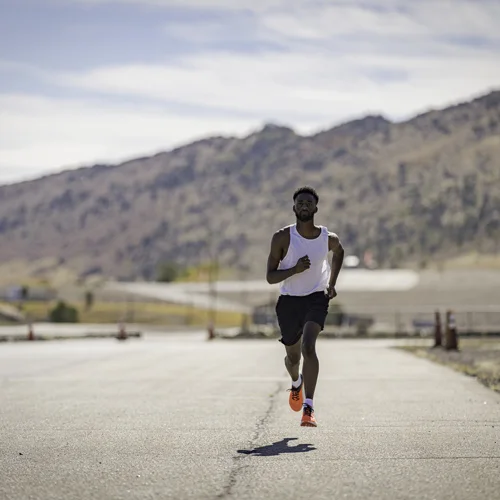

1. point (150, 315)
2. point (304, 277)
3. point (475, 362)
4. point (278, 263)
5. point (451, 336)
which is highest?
point (278, 263)

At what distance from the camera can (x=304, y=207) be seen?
11.2 m

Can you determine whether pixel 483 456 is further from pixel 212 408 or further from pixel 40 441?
pixel 212 408

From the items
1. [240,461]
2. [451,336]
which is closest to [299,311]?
[240,461]

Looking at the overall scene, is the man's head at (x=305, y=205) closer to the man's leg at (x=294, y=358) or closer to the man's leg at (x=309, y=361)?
the man's leg at (x=309, y=361)

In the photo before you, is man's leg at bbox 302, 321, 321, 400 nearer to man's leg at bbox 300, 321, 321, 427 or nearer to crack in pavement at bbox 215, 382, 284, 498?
man's leg at bbox 300, 321, 321, 427

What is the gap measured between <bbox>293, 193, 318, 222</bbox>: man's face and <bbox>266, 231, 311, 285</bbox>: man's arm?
0.76 feet

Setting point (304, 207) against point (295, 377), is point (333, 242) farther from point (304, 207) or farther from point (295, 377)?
point (295, 377)

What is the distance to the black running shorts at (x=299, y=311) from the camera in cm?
1127

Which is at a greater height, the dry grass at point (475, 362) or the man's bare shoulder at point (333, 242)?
the man's bare shoulder at point (333, 242)

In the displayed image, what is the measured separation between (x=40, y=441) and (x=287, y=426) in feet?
7.70

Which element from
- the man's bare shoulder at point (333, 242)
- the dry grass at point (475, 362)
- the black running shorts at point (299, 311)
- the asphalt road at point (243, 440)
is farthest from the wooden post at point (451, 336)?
the black running shorts at point (299, 311)

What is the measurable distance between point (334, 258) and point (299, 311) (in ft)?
2.13

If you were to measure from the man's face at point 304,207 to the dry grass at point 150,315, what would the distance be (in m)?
92.9

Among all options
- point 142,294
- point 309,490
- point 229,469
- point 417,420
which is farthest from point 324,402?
point 142,294
